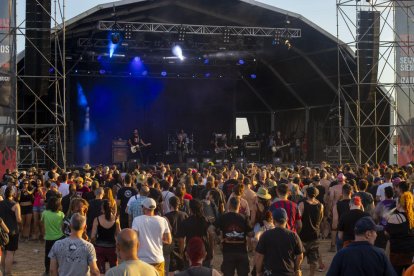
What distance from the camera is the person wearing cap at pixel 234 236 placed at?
7801 millimetres

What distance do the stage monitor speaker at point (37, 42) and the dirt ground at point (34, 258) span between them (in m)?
6.50

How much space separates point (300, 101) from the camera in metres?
31.6

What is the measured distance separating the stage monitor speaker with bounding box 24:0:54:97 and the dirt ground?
6.50m

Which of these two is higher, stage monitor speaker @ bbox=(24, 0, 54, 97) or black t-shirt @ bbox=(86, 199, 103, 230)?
stage monitor speaker @ bbox=(24, 0, 54, 97)

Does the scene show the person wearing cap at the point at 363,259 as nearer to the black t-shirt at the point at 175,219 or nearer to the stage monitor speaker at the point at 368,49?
the black t-shirt at the point at 175,219

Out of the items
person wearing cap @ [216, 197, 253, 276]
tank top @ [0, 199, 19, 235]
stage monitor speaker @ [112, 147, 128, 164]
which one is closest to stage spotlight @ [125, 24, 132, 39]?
stage monitor speaker @ [112, 147, 128, 164]

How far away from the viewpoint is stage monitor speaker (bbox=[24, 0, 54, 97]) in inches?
754

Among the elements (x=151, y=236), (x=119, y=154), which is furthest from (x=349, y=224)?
(x=119, y=154)

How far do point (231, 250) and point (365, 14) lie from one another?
16.3 metres

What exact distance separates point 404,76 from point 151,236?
59.8 ft

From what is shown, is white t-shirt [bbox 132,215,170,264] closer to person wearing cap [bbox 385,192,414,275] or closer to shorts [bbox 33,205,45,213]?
person wearing cap [bbox 385,192,414,275]

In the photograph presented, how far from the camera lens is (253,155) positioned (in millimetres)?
30141

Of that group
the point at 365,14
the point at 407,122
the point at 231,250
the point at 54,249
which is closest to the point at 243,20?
the point at 365,14

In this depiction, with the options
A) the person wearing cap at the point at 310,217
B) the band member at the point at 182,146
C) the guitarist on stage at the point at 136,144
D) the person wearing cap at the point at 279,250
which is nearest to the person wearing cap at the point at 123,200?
the person wearing cap at the point at 310,217
